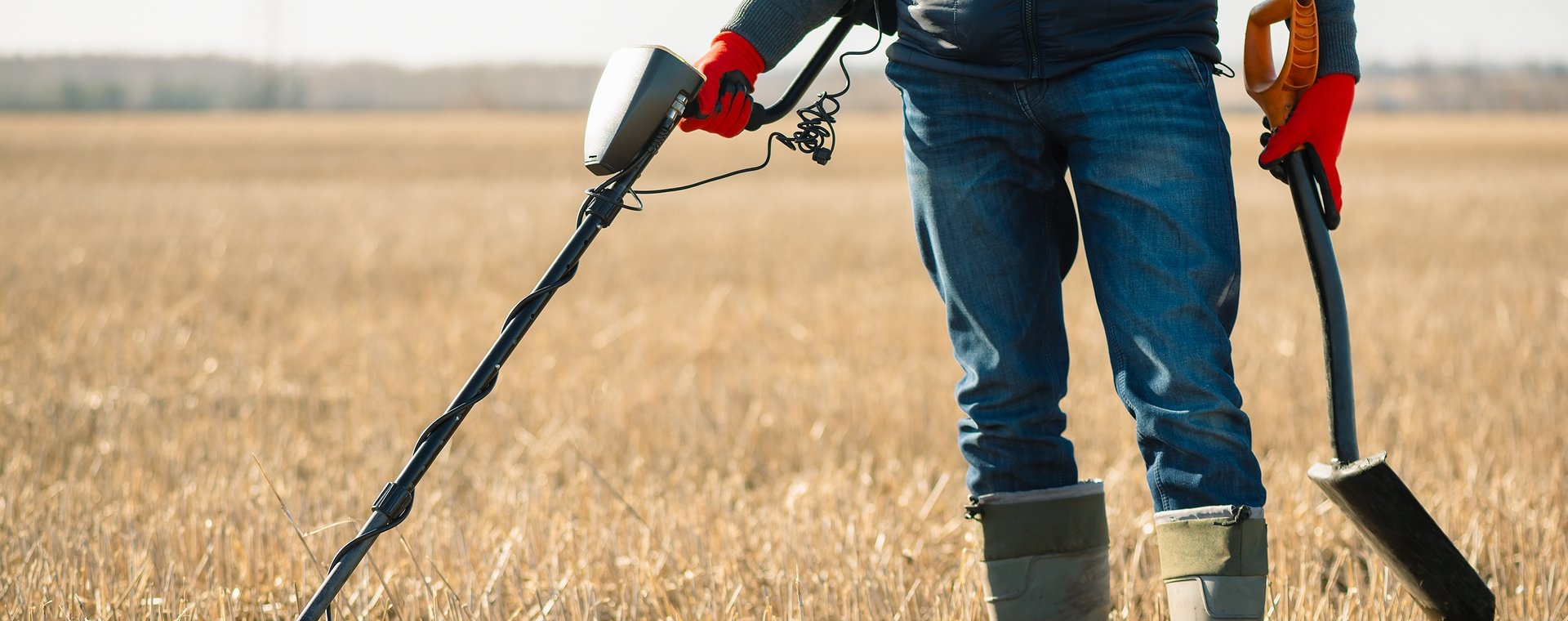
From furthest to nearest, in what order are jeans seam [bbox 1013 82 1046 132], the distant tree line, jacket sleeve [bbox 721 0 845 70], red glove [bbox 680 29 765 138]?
the distant tree line < jacket sleeve [bbox 721 0 845 70] < red glove [bbox 680 29 765 138] < jeans seam [bbox 1013 82 1046 132]

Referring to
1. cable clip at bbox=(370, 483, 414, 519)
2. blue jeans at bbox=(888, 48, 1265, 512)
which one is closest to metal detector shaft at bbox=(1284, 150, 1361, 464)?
blue jeans at bbox=(888, 48, 1265, 512)

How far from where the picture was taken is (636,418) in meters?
4.92

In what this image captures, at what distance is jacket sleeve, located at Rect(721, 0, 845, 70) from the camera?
7.30 feet

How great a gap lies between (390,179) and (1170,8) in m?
21.6

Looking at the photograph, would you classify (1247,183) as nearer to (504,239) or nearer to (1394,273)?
(1394,273)

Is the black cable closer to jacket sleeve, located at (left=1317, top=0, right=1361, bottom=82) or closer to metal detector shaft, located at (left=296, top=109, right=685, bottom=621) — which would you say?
metal detector shaft, located at (left=296, top=109, right=685, bottom=621)

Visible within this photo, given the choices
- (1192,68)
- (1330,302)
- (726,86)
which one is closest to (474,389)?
(726,86)

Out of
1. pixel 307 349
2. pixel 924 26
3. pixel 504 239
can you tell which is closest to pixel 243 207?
pixel 504 239

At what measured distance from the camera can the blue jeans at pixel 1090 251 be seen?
6.03 ft

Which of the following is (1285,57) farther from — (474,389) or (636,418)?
(636,418)

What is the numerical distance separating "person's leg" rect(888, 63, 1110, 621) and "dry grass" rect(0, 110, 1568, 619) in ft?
1.14

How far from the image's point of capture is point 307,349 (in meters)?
6.50

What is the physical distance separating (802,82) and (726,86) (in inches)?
7.3

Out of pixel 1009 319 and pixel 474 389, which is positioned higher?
pixel 1009 319
